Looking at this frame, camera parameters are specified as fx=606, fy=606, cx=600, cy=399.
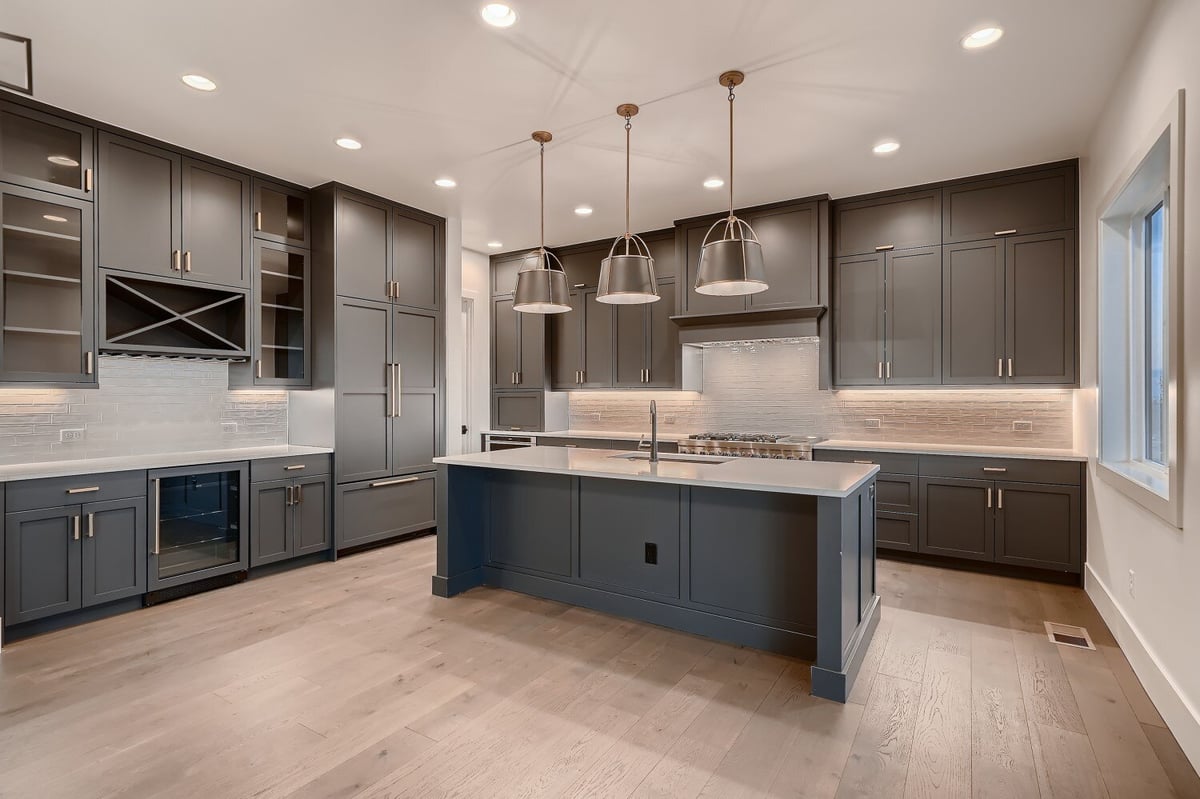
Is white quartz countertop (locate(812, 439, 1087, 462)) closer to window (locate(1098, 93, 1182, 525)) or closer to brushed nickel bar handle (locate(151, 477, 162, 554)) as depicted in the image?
window (locate(1098, 93, 1182, 525))

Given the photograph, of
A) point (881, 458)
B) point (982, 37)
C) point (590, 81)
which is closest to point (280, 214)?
point (590, 81)

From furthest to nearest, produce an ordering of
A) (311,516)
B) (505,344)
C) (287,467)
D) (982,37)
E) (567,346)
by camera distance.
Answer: (505,344) → (567,346) → (311,516) → (287,467) → (982,37)

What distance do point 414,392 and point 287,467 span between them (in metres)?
1.24

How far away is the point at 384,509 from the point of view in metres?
4.96

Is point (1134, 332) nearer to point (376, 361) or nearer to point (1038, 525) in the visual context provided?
point (1038, 525)

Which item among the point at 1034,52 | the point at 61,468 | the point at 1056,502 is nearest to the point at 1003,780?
the point at 1056,502

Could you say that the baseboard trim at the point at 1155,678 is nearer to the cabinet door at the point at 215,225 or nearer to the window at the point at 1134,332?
the window at the point at 1134,332

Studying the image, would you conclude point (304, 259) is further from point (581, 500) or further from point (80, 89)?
point (581, 500)

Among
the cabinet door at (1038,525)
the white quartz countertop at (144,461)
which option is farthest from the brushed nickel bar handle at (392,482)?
the cabinet door at (1038,525)

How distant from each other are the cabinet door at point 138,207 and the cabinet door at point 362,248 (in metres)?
1.03

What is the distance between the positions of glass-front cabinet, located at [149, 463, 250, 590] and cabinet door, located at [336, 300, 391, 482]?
768 mm

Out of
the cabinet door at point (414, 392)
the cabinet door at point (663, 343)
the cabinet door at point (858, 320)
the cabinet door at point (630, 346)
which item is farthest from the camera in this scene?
the cabinet door at point (630, 346)

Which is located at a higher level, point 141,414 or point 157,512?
point 141,414

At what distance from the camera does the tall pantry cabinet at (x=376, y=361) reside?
15.2 ft
